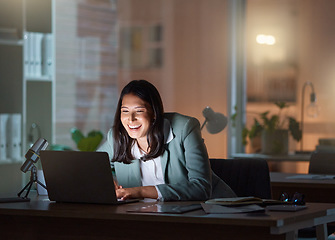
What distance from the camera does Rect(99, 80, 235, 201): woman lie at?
264 cm

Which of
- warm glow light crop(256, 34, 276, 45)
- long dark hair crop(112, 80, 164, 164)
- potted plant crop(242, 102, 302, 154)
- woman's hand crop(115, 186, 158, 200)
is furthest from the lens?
warm glow light crop(256, 34, 276, 45)

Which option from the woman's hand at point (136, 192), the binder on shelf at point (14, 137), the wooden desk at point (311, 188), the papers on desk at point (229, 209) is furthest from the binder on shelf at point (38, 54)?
the papers on desk at point (229, 209)

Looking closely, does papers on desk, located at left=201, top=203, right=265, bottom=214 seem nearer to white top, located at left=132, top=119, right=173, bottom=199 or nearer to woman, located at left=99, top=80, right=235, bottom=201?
woman, located at left=99, top=80, right=235, bottom=201

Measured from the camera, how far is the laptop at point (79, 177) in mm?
2199

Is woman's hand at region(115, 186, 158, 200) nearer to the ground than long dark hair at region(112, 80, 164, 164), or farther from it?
nearer to the ground

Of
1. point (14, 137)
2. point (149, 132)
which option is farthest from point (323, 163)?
point (14, 137)

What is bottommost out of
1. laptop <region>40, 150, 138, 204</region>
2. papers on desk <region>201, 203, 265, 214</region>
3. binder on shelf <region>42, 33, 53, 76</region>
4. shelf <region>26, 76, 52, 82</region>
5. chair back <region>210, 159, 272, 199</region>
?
chair back <region>210, 159, 272, 199</region>

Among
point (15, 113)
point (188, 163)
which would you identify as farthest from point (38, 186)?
point (15, 113)

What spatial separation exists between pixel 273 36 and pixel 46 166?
182 inches

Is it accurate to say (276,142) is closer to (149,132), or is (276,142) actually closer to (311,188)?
(311,188)

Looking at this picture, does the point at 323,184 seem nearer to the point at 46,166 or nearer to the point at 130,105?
the point at 130,105

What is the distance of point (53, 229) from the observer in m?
2.18

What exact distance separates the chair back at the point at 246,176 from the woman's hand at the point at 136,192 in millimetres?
704

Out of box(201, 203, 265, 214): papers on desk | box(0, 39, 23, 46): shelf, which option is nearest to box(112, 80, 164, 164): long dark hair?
box(201, 203, 265, 214): papers on desk
